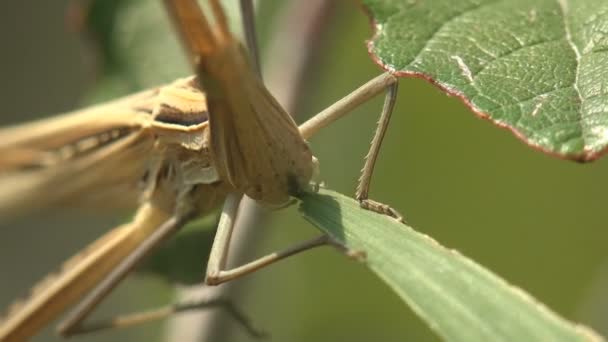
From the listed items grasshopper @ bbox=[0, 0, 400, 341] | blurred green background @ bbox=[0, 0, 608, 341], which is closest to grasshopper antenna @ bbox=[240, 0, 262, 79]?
grasshopper @ bbox=[0, 0, 400, 341]

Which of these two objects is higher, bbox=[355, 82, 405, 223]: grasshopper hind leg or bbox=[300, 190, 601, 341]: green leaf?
bbox=[355, 82, 405, 223]: grasshopper hind leg

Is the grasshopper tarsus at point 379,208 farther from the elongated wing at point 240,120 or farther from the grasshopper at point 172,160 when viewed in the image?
the elongated wing at point 240,120

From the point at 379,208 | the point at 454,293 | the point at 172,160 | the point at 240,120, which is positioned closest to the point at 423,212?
the point at 172,160

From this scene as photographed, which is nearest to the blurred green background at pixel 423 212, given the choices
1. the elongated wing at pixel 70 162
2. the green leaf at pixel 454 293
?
the elongated wing at pixel 70 162

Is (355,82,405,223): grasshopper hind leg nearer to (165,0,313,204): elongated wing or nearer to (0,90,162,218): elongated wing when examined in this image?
(165,0,313,204): elongated wing

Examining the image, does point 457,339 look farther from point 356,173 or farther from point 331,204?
point 356,173

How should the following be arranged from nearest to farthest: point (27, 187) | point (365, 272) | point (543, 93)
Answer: point (543, 93)
point (27, 187)
point (365, 272)

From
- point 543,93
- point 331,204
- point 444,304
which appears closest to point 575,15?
point 543,93
